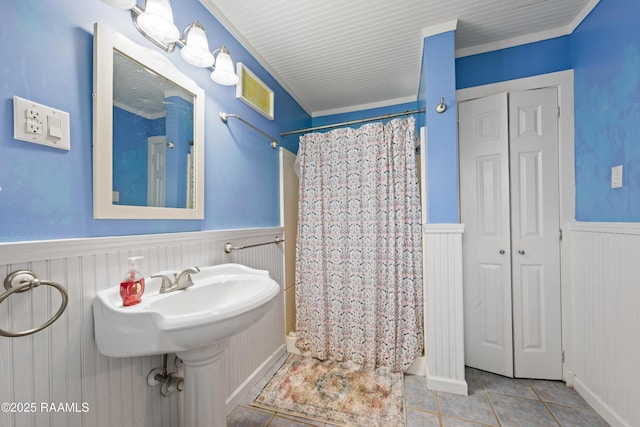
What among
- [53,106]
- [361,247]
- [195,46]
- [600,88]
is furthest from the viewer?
[361,247]

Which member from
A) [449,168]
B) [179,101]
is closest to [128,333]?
[179,101]

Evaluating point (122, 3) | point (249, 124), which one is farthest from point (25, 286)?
point (249, 124)

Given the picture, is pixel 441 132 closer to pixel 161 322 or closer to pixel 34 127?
pixel 161 322

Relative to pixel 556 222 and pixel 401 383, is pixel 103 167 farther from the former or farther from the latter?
pixel 556 222

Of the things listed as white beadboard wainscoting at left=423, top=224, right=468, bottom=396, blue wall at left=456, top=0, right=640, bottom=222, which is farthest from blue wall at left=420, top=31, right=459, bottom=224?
blue wall at left=456, top=0, right=640, bottom=222

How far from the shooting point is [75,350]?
0.81 metres

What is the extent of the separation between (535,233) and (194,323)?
82.7 inches

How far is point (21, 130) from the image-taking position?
2.31ft

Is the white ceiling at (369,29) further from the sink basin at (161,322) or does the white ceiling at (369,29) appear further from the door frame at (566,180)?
the sink basin at (161,322)

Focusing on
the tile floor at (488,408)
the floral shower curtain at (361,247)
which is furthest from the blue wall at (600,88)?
the tile floor at (488,408)

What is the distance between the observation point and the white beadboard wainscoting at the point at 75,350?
2.23 feet

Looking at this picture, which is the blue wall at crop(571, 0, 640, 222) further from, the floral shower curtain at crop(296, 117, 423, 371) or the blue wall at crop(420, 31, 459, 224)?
the floral shower curtain at crop(296, 117, 423, 371)

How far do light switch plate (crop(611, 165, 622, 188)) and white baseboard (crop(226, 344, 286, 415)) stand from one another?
2.36 metres

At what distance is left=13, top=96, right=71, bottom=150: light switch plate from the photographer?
699 millimetres
